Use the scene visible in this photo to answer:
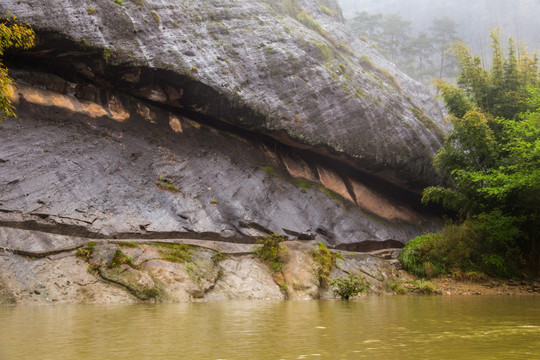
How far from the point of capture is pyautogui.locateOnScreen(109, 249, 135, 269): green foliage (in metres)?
10.9

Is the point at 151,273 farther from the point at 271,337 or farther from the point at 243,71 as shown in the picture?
the point at 243,71

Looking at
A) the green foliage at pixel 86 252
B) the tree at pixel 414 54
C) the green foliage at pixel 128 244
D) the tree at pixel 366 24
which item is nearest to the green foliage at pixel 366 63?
the green foliage at pixel 128 244

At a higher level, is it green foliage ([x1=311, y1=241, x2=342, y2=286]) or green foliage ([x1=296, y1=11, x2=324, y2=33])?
green foliage ([x1=296, y1=11, x2=324, y2=33])

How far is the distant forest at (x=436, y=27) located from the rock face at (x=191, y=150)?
3415cm

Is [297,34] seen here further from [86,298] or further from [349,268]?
[86,298]

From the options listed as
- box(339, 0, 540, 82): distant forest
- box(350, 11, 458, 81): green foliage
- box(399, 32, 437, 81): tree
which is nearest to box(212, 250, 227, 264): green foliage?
box(339, 0, 540, 82): distant forest

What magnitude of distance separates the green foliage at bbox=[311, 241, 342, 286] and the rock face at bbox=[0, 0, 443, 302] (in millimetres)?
329


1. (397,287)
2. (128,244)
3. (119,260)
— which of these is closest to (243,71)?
(128,244)

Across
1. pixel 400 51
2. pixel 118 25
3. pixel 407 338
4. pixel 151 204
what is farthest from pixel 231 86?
pixel 400 51

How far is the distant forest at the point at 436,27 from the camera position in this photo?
57750 mm

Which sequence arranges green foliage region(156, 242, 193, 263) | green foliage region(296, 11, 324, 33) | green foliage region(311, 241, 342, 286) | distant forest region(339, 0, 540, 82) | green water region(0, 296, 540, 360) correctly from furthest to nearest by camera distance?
distant forest region(339, 0, 540, 82) → green foliage region(296, 11, 324, 33) → green foliage region(311, 241, 342, 286) → green foliage region(156, 242, 193, 263) → green water region(0, 296, 540, 360)

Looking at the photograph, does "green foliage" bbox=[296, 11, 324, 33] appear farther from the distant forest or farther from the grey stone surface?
the distant forest

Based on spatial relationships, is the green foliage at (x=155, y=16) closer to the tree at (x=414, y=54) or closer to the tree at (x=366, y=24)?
the tree at (x=414, y=54)

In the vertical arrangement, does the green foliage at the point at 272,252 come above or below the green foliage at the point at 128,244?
below
